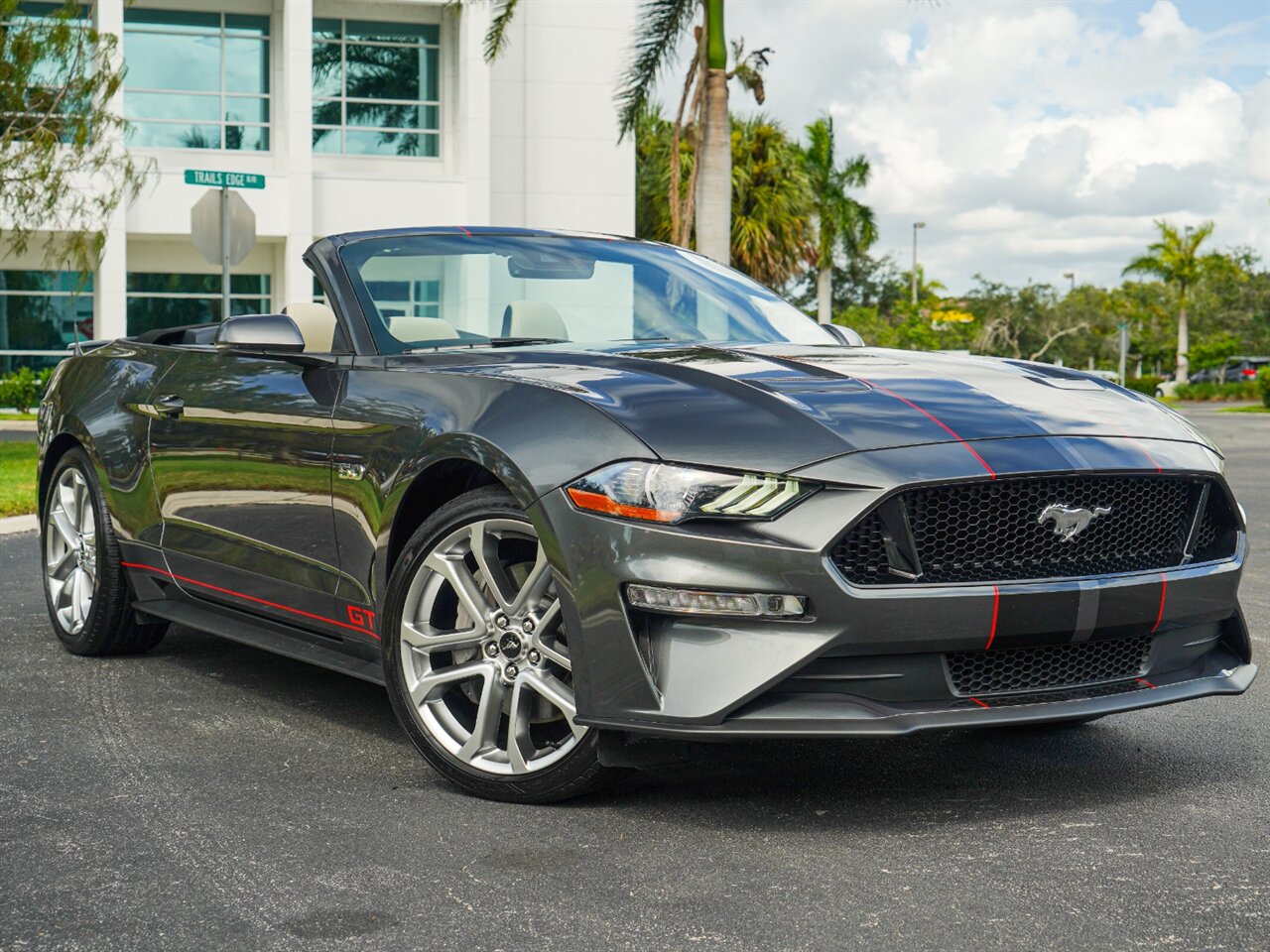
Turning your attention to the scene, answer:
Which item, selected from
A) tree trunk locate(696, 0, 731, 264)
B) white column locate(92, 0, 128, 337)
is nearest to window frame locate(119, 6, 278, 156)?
white column locate(92, 0, 128, 337)

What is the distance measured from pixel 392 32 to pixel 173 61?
409 centimetres

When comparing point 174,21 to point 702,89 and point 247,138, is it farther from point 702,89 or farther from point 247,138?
point 702,89

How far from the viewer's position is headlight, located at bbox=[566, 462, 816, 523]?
3.53 meters

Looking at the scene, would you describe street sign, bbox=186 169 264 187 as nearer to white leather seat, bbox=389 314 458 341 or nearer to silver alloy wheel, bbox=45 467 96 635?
silver alloy wheel, bbox=45 467 96 635

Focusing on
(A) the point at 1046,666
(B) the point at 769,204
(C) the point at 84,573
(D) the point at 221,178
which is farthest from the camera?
(B) the point at 769,204

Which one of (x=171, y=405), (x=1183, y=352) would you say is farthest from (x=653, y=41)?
(x=1183, y=352)

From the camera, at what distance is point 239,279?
31.5m

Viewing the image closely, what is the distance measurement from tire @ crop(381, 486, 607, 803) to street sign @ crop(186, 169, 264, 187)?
33.2ft

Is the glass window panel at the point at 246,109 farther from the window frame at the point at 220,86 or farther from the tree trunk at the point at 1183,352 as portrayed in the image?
the tree trunk at the point at 1183,352

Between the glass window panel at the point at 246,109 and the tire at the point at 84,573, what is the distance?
2502 centimetres

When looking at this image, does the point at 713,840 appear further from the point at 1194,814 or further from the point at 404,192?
the point at 404,192

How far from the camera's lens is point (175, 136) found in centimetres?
2966

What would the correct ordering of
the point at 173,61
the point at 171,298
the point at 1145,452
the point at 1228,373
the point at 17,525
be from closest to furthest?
the point at 1145,452 < the point at 17,525 < the point at 173,61 < the point at 171,298 < the point at 1228,373

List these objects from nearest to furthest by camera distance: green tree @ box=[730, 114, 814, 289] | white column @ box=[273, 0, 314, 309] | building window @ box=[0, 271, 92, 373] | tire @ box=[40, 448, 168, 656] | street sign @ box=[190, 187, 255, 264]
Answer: tire @ box=[40, 448, 168, 656] < street sign @ box=[190, 187, 255, 264] < white column @ box=[273, 0, 314, 309] < building window @ box=[0, 271, 92, 373] < green tree @ box=[730, 114, 814, 289]
